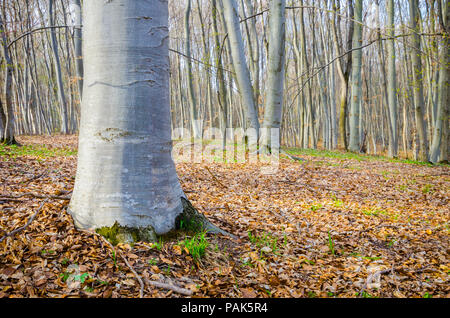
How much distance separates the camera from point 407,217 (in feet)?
12.3


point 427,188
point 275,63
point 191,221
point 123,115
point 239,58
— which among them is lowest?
point 427,188

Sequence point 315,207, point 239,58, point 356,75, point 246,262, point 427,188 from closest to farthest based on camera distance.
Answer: point 246,262 < point 315,207 < point 427,188 < point 239,58 < point 356,75

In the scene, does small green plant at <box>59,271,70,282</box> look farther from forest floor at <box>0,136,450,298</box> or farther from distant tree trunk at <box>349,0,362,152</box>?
distant tree trunk at <box>349,0,362,152</box>

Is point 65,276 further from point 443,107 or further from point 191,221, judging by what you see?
point 443,107

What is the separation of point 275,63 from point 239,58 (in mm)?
1179

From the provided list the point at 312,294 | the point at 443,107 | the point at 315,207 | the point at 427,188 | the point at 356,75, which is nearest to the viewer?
the point at 312,294

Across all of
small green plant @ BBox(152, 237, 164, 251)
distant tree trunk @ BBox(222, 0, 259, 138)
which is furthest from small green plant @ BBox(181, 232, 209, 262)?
distant tree trunk @ BBox(222, 0, 259, 138)

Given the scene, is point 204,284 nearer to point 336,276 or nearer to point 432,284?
point 336,276

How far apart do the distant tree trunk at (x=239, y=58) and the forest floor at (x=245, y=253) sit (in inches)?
165

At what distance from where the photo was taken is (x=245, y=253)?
241 centimetres

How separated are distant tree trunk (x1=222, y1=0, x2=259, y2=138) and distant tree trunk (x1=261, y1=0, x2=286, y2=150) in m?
0.78

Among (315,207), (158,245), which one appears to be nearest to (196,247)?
(158,245)

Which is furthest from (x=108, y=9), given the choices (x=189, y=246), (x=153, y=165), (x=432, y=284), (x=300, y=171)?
(x=300, y=171)

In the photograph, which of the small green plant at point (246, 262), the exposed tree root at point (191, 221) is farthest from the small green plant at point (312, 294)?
the exposed tree root at point (191, 221)
